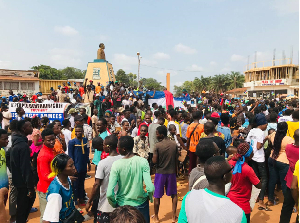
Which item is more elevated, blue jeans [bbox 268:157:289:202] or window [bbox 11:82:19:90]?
window [bbox 11:82:19:90]

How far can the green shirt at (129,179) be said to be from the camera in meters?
2.92

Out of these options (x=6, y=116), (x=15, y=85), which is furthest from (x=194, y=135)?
(x=15, y=85)

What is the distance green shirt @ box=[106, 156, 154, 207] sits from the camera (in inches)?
115

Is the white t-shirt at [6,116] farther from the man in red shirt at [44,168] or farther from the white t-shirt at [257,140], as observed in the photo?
the white t-shirt at [257,140]

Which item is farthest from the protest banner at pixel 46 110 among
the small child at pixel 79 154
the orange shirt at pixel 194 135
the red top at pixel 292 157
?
the red top at pixel 292 157

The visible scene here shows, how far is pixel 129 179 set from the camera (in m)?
2.94

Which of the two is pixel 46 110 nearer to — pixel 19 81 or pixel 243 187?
pixel 243 187

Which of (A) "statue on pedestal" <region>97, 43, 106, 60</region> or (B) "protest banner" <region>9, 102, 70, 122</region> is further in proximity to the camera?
(A) "statue on pedestal" <region>97, 43, 106, 60</region>

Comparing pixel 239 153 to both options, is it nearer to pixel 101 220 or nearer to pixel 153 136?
pixel 101 220

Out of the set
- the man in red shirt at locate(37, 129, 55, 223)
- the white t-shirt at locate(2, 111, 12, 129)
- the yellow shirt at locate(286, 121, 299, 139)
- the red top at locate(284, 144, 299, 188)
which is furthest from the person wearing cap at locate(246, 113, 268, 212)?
the white t-shirt at locate(2, 111, 12, 129)

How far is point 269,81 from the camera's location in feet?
135

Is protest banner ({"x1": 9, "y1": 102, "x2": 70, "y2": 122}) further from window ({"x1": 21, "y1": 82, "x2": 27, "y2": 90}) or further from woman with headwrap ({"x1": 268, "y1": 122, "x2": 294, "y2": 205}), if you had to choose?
window ({"x1": 21, "y1": 82, "x2": 27, "y2": 90})

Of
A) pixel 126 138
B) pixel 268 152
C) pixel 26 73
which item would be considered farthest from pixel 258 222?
pixel 26 73

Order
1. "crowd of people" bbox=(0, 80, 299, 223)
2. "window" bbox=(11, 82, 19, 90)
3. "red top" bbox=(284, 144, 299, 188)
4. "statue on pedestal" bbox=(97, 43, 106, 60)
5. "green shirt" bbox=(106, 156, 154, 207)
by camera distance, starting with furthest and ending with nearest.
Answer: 1. "window" bbox=(11, 82, 19, 90)
2. "statue on pedestal" bbox=(97, 43, 106, 60)
3. "red top" bbox=(284, 144, 299, 188)
4. "green shirt" bbox=(106, 156, 154, 207)
5. "crowd of people" bbox=(0, 80, 299, 223)
